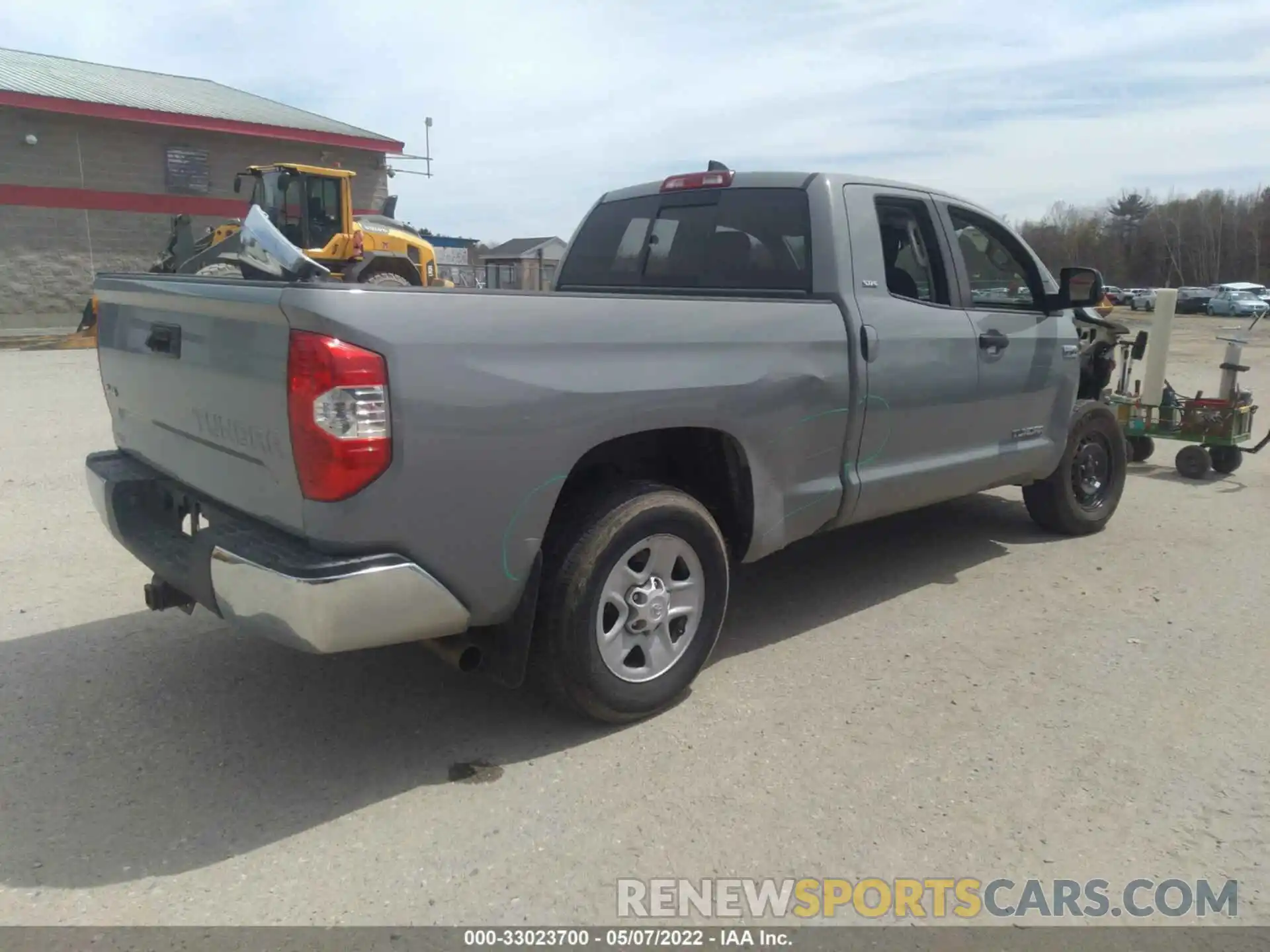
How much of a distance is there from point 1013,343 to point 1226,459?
429 cm

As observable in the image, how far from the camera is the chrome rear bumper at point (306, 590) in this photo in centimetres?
269

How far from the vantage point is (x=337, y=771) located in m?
3.24

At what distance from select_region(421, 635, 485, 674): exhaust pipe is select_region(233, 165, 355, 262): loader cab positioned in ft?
56.0

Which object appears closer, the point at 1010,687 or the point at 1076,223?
the point at 1010,687

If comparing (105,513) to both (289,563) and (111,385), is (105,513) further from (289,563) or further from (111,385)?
(289,563)

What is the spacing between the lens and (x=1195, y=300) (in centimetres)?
4994

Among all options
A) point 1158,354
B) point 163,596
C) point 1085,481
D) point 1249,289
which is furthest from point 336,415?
point 1249,289

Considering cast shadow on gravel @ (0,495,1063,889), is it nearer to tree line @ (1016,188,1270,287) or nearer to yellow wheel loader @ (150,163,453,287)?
yellow wheel loader @ (150,163,453,287)

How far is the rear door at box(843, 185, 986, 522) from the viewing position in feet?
14.1

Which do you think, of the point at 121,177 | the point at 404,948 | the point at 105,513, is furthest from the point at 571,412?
the point at 121,177

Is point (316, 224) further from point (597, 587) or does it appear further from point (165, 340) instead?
point (597, 587)

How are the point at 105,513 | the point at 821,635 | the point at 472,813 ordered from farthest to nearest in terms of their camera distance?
the point at 821,635, the point at 105,513, the point at 472,813

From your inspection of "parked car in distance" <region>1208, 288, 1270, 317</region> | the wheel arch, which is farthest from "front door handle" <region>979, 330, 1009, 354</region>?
"parked car in distance" <region>1208, 288, 1270, 317</region>

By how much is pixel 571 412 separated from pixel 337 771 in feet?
4.69
